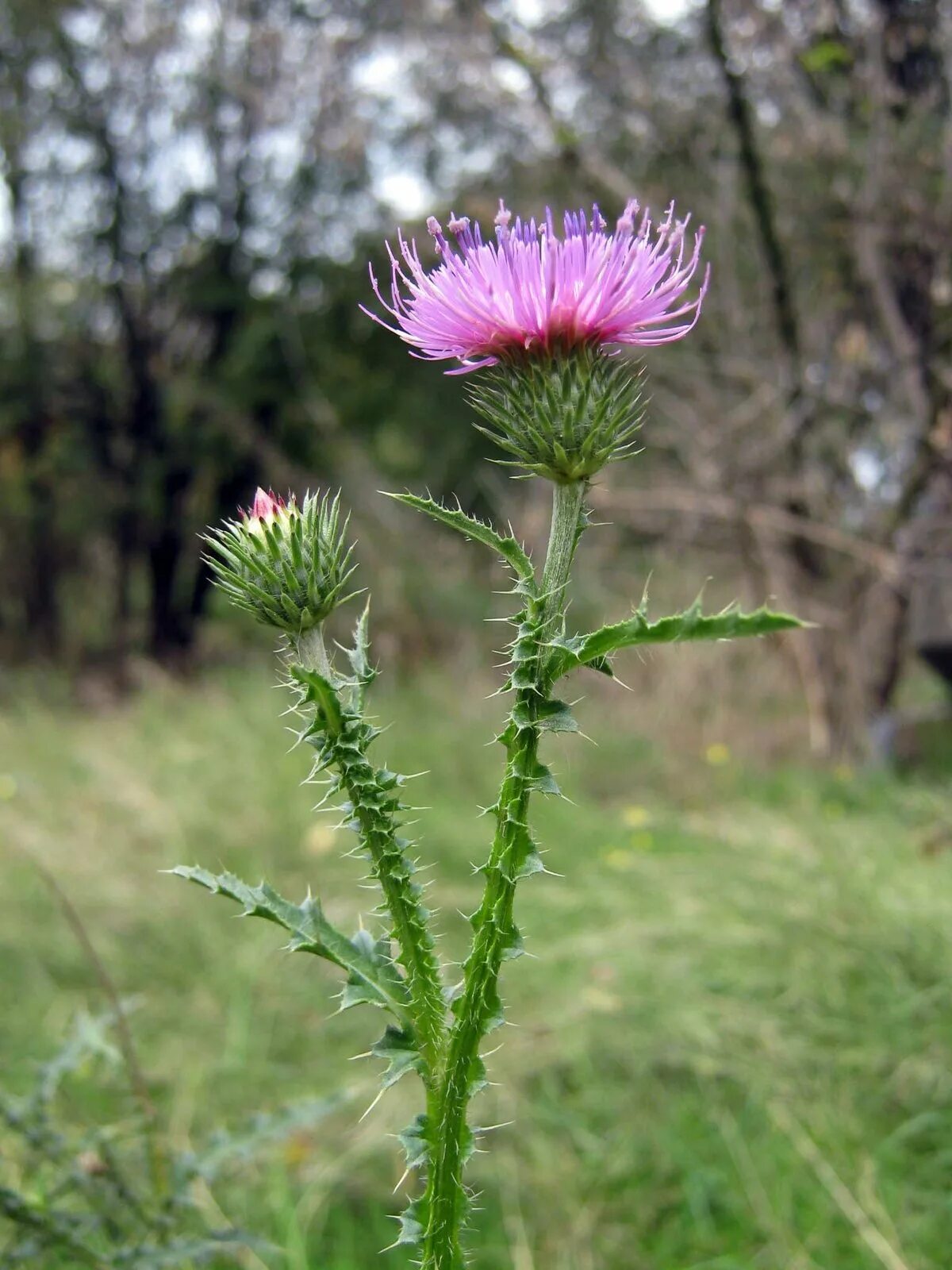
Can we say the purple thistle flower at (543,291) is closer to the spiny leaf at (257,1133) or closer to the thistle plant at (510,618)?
the thistle plant at (510,618)

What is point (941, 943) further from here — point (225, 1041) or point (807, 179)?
point (807, 179)

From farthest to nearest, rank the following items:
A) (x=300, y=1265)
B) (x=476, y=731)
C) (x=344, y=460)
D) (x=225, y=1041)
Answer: (x=344, y=460) → (x=476, y=731) → (x=225, y=1041) → (x=300, y=1265)

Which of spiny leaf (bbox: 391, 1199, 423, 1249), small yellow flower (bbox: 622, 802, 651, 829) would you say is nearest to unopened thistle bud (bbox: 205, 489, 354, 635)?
spiny leaf (bbox: 391, 1199, 423, 1249)

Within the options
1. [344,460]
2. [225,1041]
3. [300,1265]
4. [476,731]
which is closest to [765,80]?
[476,731]

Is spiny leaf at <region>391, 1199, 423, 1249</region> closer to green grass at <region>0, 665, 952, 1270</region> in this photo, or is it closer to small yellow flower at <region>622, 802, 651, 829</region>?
green grass at <region>0, 665, 952, 1270</region>

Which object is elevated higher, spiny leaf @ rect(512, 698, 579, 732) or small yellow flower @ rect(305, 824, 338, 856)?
small yellow flower @ rect(305, 824, 338, 856)

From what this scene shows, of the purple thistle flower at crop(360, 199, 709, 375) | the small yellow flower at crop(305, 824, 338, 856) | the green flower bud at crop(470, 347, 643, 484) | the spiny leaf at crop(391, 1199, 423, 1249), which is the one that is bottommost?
the spiny leaf at crop(391, 1199, 423, 1249)
